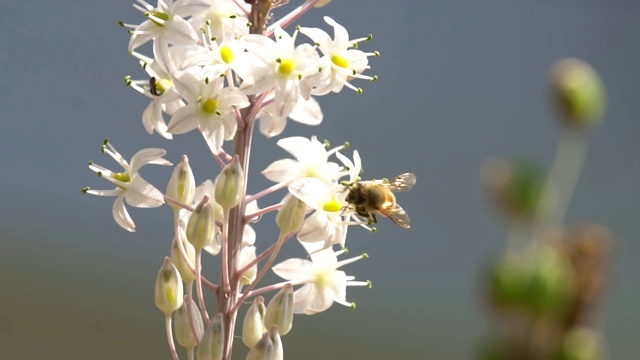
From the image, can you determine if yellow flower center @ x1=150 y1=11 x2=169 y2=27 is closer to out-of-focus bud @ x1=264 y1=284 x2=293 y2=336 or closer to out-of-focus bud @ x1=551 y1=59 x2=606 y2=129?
out-of-focus bud @ x1=264 y1=284 x2=293 y2=336

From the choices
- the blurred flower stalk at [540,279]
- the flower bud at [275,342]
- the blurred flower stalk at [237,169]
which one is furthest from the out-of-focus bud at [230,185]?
the blurred flower stalk at [540,279]

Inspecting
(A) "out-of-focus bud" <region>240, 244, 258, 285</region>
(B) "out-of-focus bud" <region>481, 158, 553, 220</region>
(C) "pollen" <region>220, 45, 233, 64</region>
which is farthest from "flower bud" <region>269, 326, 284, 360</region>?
(B) "out-of-focus bud" <region>481, 158, 553, 220</region>

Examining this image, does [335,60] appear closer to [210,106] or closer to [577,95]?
[210,106]

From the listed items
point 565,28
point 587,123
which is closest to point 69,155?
point 565,28

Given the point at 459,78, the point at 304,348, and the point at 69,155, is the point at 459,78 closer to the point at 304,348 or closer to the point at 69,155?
the point at 304,348

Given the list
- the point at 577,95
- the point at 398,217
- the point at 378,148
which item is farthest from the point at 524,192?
the point at 378,148

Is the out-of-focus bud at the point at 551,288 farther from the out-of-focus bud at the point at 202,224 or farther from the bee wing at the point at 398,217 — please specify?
the bee wing at the point at 398,217
